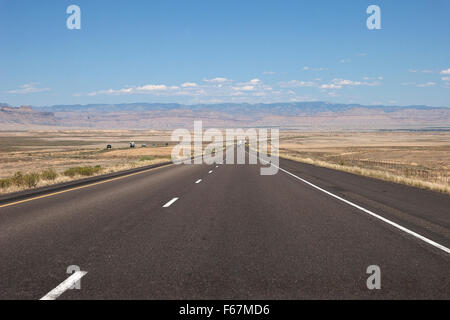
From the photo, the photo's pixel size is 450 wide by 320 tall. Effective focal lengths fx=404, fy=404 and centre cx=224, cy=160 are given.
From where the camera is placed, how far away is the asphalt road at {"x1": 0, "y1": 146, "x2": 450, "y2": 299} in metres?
4.38

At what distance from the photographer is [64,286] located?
4.39 metres

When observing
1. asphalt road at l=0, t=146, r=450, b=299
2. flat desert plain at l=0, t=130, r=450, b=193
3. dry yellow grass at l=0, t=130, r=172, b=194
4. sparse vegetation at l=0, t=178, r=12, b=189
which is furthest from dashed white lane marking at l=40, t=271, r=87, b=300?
sparse vegetation at l=0, t=178, r=12, b=189

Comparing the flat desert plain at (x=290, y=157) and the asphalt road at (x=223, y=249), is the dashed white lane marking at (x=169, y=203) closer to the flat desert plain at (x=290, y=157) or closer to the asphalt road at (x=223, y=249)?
the asphalt road at (x=223, y=249)

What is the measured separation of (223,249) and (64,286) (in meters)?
2.32

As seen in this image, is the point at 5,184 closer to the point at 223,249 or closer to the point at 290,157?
the point at 223,249

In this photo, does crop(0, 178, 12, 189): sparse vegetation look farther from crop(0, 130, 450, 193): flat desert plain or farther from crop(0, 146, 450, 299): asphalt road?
crop(0, 146, 450, 299): asphalt road

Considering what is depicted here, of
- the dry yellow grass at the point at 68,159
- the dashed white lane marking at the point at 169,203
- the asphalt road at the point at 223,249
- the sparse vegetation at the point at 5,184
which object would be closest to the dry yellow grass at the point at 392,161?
the asphalt road at the point at 223,249

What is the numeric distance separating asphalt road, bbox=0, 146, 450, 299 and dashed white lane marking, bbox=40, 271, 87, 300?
7 cm

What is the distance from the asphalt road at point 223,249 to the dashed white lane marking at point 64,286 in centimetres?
7

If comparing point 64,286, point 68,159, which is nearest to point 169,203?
point 64,286

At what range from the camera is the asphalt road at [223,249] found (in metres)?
4.38

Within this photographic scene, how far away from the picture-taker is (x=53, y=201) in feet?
36.2

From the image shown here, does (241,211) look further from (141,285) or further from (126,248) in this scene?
(141,285)

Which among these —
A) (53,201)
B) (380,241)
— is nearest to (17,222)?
(53,201)
